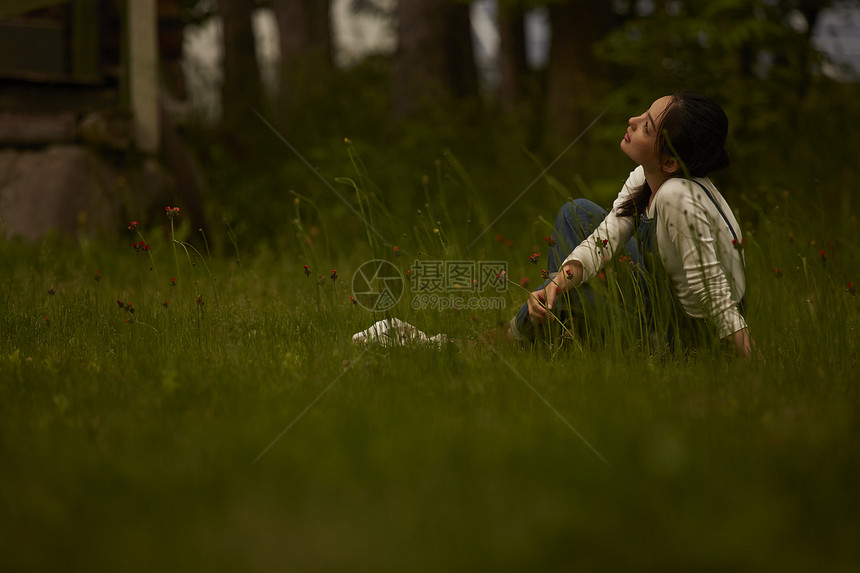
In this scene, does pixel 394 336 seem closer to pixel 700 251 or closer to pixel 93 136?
pixel 700 251

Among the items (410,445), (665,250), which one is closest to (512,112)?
(665,250)

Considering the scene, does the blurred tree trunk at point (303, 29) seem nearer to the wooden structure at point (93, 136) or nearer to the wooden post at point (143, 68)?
the wooden structure at point (93, 136)

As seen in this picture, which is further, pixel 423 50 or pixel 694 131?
pixel 423 50

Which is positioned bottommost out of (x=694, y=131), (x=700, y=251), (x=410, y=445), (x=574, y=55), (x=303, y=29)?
(x=410, y=445)

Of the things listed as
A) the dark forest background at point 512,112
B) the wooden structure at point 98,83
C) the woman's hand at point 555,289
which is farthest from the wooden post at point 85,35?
the woman's hand at point 555,289

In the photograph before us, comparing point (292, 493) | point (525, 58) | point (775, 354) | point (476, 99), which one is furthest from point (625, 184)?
point (525, 58)

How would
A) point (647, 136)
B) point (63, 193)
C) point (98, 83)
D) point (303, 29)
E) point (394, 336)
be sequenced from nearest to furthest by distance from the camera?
point (647, 136)
point (394, 336)
point (63, 193)
point (98, 83)
point (303, 29)

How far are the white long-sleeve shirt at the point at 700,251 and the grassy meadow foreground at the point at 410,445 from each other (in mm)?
199

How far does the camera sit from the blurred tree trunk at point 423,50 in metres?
9.08

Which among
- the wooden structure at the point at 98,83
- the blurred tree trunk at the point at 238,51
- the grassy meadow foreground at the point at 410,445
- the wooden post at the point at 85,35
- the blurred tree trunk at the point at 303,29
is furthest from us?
the blurred tree trunk at the point at 303,29

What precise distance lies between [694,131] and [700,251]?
1.61 feet

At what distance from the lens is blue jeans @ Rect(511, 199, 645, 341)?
3.23m

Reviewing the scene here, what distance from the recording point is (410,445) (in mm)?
2162

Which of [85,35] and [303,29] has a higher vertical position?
[303,29]
